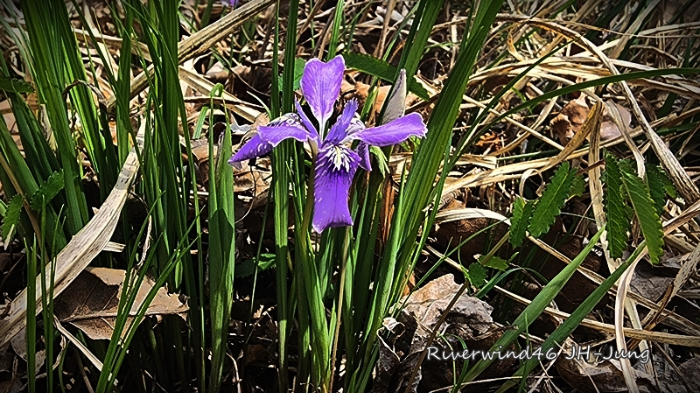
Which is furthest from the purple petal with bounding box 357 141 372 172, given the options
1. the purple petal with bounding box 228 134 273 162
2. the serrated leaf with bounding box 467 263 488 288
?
the serrated leaf with bounding box 467 263 488 288

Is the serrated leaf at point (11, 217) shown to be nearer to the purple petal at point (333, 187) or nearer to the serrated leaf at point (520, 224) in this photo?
the purple petal at point (333, 187)

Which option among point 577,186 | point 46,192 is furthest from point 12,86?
point 577,186

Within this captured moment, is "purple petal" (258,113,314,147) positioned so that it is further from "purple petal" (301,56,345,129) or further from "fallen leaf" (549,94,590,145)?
"fallen leaf" (549,94,590,145)

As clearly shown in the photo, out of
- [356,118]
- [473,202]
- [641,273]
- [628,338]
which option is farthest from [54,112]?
[641,273]

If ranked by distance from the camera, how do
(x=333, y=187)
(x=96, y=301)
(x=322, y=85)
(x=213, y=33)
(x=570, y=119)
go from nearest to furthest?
(x=333, y=187), (x=322, y=85), (x=96, y=301), (x=213, y=33), (x=570, y=119)

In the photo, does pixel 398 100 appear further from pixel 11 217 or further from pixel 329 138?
pixel 11 217

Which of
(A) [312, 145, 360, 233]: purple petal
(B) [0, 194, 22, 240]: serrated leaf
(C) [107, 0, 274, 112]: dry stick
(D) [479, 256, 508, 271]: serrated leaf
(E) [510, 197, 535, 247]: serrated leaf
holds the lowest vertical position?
(D) [479, 256, 508, 271]: serrated leaf
